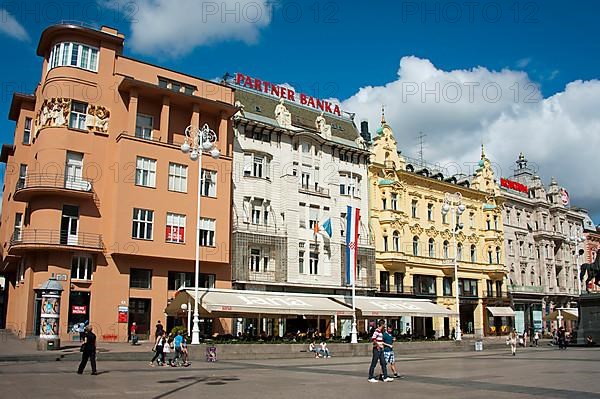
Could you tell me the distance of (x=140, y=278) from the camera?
133 ft

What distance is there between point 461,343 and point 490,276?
27.6 m

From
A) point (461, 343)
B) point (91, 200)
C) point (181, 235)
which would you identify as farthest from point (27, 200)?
point (461, 343)

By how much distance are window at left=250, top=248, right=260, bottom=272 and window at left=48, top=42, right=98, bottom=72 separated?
695 inches

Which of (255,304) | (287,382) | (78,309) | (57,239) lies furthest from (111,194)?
(287,382)

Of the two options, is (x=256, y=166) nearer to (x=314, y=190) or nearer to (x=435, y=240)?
(x=314, y=190)

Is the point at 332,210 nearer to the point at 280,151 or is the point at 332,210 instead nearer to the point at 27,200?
the point at 280,151

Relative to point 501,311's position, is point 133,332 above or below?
below

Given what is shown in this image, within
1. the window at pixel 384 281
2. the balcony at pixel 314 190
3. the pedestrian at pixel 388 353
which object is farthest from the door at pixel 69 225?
Result: the window at pixel 384 281

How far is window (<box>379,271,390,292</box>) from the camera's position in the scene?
5547cm

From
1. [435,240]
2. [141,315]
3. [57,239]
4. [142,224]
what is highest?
[435,240]

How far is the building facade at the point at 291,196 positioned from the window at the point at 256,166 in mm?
72

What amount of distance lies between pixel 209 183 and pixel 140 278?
8473 millimetres

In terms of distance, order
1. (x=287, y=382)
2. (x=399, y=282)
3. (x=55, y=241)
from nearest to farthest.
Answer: (x=287, y=382), (x=55, y=241), (x=399, y=282)

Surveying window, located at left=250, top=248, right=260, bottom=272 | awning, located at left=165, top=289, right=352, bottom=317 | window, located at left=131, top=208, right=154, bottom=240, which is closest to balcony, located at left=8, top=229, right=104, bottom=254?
window, located at left=131, top=208, right=154, bottom=240
